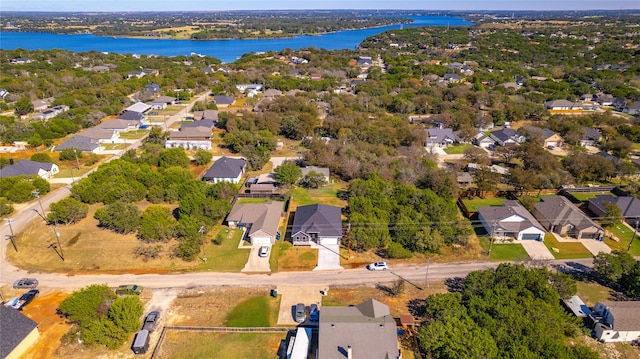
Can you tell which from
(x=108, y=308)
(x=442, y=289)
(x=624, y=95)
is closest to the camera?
(x=108, y=308)

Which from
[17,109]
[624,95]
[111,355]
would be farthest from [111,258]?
[624,95]

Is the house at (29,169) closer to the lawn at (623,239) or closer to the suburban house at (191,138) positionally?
the suburban house at (191,138)

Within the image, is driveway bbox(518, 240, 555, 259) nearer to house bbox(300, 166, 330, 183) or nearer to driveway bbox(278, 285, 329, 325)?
driveway bbox(278, 285, 329, 325)

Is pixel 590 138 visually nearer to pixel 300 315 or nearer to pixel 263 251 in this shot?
pixel 263 251

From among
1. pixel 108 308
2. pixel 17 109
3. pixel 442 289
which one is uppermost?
pixel 17 109

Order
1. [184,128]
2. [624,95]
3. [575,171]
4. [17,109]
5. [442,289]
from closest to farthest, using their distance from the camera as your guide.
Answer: [442,289] → [575,171] → [184,128] → [17,109] → [624,95]

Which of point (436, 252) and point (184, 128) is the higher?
point (184, 128)

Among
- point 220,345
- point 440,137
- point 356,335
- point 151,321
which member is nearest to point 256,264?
point 220,345

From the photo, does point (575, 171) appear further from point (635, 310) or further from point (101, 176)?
point (101, 176)

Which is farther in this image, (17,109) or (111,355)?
(17,109)
